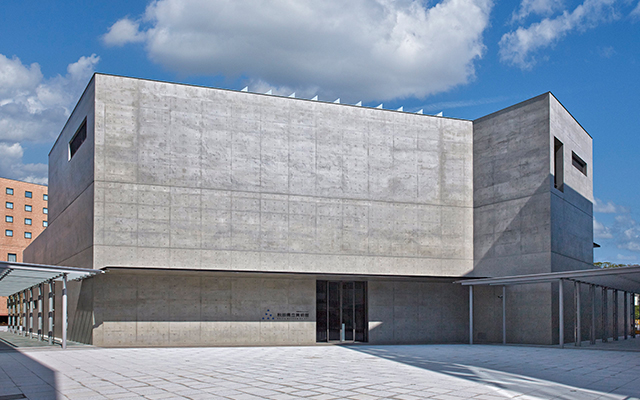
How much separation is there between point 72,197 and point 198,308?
9.42 m

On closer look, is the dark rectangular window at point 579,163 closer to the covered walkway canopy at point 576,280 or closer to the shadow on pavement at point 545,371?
the covered walkway canopy at point 576,280

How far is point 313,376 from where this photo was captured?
40.3ft

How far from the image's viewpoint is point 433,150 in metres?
27.8

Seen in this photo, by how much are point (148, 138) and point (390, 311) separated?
14365 mm

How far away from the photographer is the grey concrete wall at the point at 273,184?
75.3ft

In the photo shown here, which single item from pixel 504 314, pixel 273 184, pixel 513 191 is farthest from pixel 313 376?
pixel 513 191

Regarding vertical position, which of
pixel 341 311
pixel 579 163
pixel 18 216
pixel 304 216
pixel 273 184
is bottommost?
pixel 341 311

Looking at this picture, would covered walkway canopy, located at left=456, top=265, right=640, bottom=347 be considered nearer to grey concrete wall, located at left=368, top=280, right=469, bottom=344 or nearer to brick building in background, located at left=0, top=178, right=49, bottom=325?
grey concrete wall, located at left=368, top=280, right=469, bottom=344

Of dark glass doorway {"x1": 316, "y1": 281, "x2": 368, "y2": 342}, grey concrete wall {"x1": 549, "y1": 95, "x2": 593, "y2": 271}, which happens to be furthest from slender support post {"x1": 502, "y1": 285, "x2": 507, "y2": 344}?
dark glass doorway {"x1": 316, "y1": 281, "x2": 368, "y2": 342}

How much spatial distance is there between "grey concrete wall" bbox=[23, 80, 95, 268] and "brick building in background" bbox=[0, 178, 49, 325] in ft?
127

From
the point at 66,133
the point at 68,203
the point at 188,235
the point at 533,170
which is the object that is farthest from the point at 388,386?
the point at 66,133

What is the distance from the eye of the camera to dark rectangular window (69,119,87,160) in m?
26.0

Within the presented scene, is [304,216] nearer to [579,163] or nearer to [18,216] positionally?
[579,163]

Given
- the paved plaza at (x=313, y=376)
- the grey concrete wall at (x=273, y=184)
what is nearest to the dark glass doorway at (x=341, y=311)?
the grey concrete wall at (x=273, y=184)
